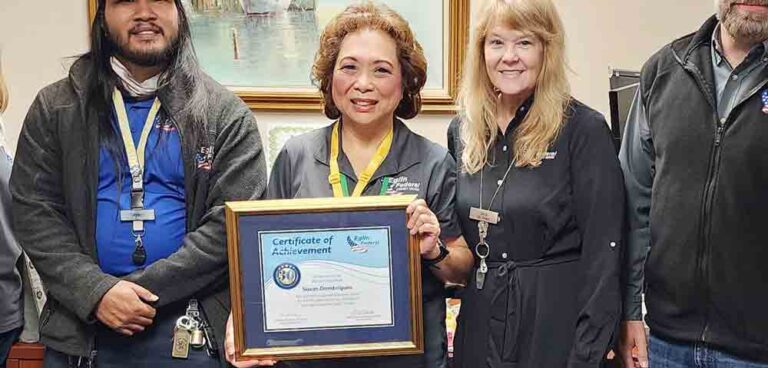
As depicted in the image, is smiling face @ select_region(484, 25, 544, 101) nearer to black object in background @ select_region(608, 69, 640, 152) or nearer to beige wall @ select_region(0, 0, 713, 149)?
black object in background @ select_region(608, 69, 640, 152)

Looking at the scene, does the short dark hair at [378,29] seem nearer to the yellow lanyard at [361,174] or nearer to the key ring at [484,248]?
the yellow lanyard at [361,174]

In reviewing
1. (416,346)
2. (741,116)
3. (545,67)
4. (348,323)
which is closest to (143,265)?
(348,323)

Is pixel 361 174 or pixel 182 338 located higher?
pixel 361 174

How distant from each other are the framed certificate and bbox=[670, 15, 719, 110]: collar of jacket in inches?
28.0

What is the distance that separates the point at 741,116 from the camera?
5.55 ft

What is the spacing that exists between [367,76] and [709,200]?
81cm

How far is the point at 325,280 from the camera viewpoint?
5.72 ft

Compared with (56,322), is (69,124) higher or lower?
higher

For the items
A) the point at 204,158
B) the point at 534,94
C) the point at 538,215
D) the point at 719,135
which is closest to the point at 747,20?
the point at 719,135

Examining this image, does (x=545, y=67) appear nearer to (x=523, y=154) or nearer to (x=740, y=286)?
(x=523, y=154)

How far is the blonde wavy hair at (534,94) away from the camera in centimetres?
181

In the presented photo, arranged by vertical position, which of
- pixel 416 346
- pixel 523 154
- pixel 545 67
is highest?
pixel 545 67

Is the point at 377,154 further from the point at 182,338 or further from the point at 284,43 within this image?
the point at 284,43

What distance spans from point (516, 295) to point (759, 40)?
77 cm
